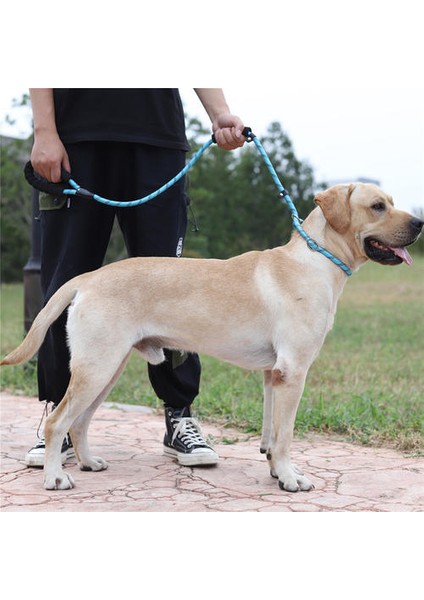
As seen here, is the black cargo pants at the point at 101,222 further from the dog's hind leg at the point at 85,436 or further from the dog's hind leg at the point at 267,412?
the dog's hind leg at the point at 267,412

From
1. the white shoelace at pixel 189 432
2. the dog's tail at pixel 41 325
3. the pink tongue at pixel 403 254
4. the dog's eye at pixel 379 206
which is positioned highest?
the dog's eye at pixel 379 206

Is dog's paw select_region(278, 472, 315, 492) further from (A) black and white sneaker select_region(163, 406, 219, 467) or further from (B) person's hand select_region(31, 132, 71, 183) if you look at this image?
(B) person's hand select_region(31, 132, 71, 183)

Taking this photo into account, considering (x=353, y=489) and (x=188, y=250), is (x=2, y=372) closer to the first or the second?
(x=353, y=489)

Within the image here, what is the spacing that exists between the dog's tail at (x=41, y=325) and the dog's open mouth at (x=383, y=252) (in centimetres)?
146

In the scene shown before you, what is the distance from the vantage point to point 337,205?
137 inches

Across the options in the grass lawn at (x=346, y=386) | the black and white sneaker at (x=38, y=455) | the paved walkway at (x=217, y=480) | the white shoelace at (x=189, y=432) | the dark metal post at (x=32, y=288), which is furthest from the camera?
the dark metal post at (x=32, y=288)

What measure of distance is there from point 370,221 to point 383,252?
17cm

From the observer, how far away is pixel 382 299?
1469 centimetres

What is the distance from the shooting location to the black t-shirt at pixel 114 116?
3.79m

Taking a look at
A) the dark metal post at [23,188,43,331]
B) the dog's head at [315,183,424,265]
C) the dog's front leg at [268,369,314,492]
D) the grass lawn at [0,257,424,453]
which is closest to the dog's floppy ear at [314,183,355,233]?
the dog's head at [315,183,424,265]

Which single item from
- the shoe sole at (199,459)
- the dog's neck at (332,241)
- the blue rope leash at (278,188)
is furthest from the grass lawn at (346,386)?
the blue rope leash at (278,188)

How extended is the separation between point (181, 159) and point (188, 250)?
2153 cm

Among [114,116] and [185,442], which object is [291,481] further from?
[114,116]

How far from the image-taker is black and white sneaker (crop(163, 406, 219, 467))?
3830 millimetres
